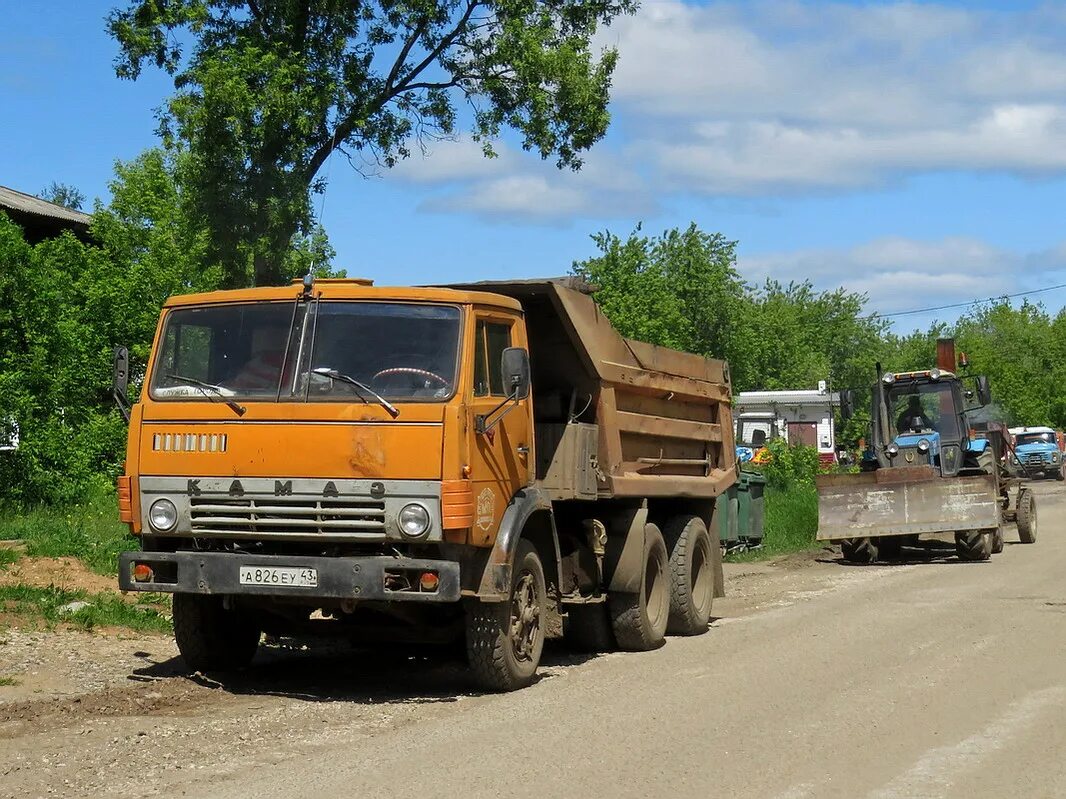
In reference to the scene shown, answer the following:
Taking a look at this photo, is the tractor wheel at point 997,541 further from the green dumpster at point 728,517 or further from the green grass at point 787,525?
the green dumpster at point 728,517

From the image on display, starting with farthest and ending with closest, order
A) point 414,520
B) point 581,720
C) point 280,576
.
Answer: point 280,576
point 414,520
point 581,720

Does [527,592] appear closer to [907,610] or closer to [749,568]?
[907,610]

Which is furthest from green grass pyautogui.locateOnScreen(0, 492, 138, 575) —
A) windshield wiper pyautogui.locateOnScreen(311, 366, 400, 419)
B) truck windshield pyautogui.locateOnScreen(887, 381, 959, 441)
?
truck windshield pyautogui.locateOnScreen(887, 381, 959, 441)

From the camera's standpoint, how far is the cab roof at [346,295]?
28.3 ft

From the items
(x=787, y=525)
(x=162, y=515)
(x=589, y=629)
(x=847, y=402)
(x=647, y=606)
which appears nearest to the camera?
(x=162, y=515)

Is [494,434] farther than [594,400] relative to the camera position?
No

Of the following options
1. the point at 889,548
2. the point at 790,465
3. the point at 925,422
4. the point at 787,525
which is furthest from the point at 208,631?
the point at 790,465

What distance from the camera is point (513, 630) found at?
8.95 metres

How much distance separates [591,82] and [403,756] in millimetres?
16347

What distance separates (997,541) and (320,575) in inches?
588

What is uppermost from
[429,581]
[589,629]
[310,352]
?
[310,352]

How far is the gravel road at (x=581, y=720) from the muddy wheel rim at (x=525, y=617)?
0.27m

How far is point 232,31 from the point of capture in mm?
21266

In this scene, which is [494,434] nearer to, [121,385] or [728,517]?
[121,385]
